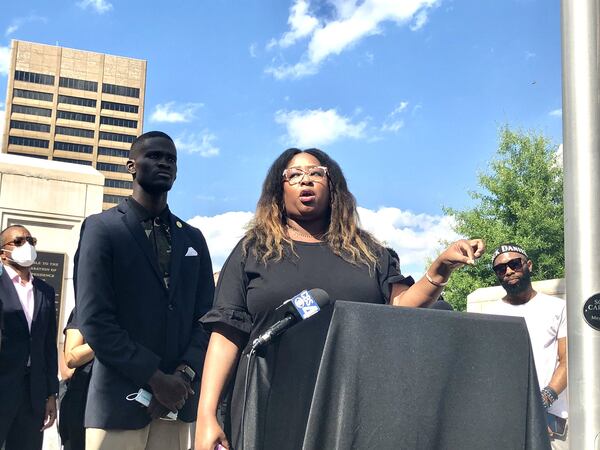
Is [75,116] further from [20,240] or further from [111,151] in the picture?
[20,240]

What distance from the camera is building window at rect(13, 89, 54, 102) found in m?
134

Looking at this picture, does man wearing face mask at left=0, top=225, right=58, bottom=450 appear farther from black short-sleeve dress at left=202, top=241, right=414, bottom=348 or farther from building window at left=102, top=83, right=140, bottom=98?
building window at left=102, top=83, right=140, bottom=98

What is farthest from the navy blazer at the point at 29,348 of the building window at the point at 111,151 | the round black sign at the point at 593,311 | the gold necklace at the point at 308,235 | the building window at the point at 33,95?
the building window at the point at 33,95

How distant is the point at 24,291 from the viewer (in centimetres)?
571

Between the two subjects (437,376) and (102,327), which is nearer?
(437,376)

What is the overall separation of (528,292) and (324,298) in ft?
13.9

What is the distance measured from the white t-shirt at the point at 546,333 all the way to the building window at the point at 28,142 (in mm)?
140289

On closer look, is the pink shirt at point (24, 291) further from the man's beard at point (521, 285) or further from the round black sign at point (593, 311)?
the round black sign at point (593, 311)

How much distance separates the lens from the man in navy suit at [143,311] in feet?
10.9

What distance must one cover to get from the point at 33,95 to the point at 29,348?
464 feet

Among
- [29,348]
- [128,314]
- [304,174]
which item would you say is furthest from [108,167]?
[304,174]

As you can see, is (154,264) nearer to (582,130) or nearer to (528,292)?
(582,130)

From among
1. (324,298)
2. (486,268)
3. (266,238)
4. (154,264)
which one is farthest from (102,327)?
(486,268)

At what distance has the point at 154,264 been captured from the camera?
353cm
